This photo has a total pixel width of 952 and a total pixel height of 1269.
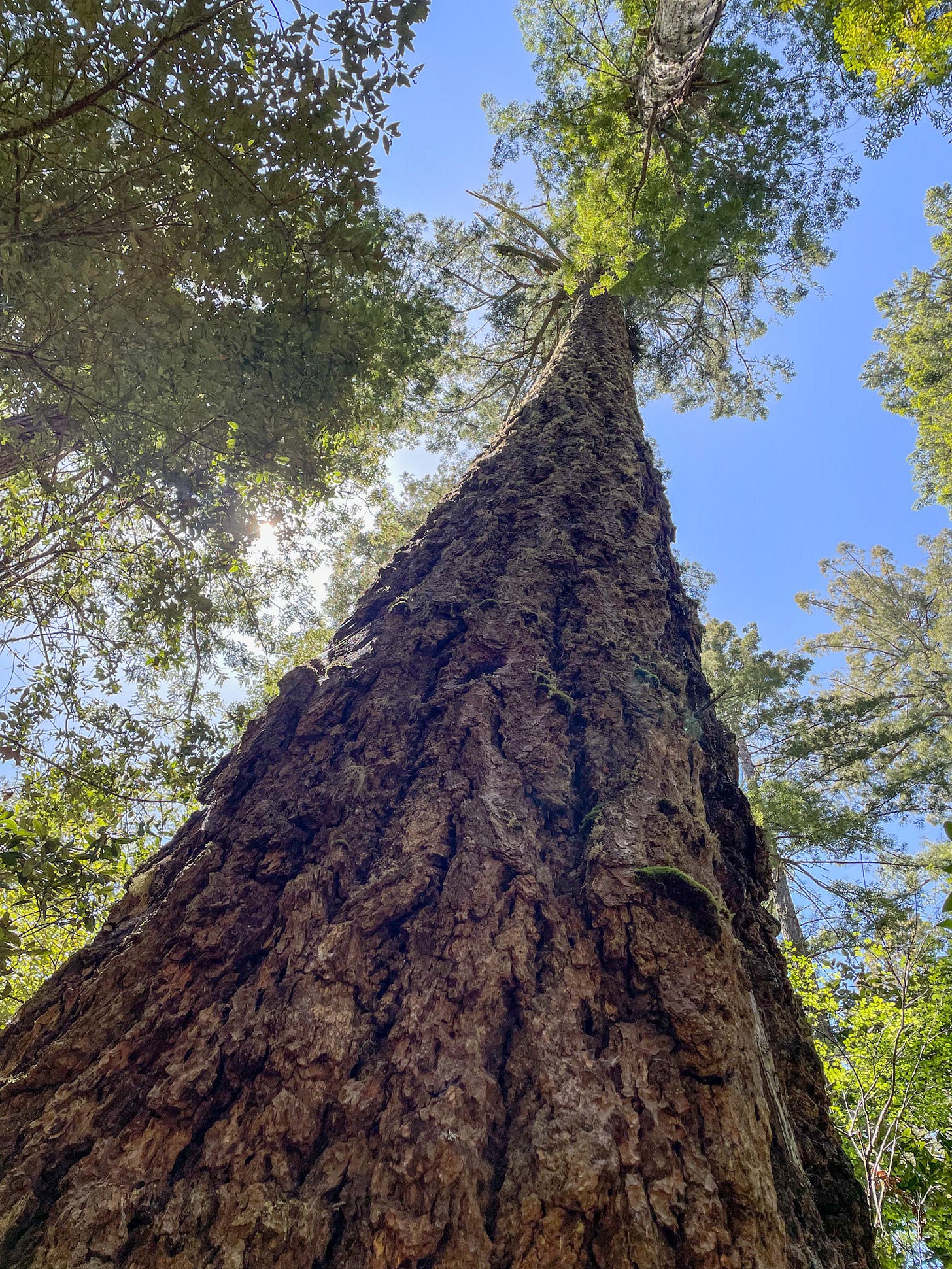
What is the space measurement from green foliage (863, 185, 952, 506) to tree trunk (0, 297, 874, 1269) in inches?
466

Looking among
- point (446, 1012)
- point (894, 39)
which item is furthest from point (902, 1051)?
point (894, 39)

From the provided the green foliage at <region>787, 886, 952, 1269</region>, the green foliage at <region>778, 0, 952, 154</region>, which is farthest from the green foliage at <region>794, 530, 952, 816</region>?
the green foliage at <region>778, 0, 952, 154</region>

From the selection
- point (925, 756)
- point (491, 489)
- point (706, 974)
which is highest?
point (925, 756)

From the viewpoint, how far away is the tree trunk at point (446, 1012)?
1506mm

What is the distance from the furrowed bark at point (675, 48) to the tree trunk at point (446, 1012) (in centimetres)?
567

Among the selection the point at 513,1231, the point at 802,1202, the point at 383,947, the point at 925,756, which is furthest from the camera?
the point at 925,756

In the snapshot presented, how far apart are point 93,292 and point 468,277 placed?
8526mm

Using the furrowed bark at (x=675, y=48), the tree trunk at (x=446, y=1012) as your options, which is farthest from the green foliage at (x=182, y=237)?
the furrowed bark at (x=675, y=48)

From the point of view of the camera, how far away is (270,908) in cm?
221

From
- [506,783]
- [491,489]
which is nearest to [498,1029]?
[506,783]

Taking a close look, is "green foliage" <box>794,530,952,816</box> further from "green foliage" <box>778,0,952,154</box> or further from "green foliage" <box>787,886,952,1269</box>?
"green foliage" <box>778,0,952,154</box>

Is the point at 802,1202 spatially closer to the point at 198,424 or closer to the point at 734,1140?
the point at 734,1140

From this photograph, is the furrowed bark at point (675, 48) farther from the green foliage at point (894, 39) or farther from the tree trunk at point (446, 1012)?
the tree trunk at point (446, 1012)

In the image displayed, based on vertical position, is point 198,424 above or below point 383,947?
above
